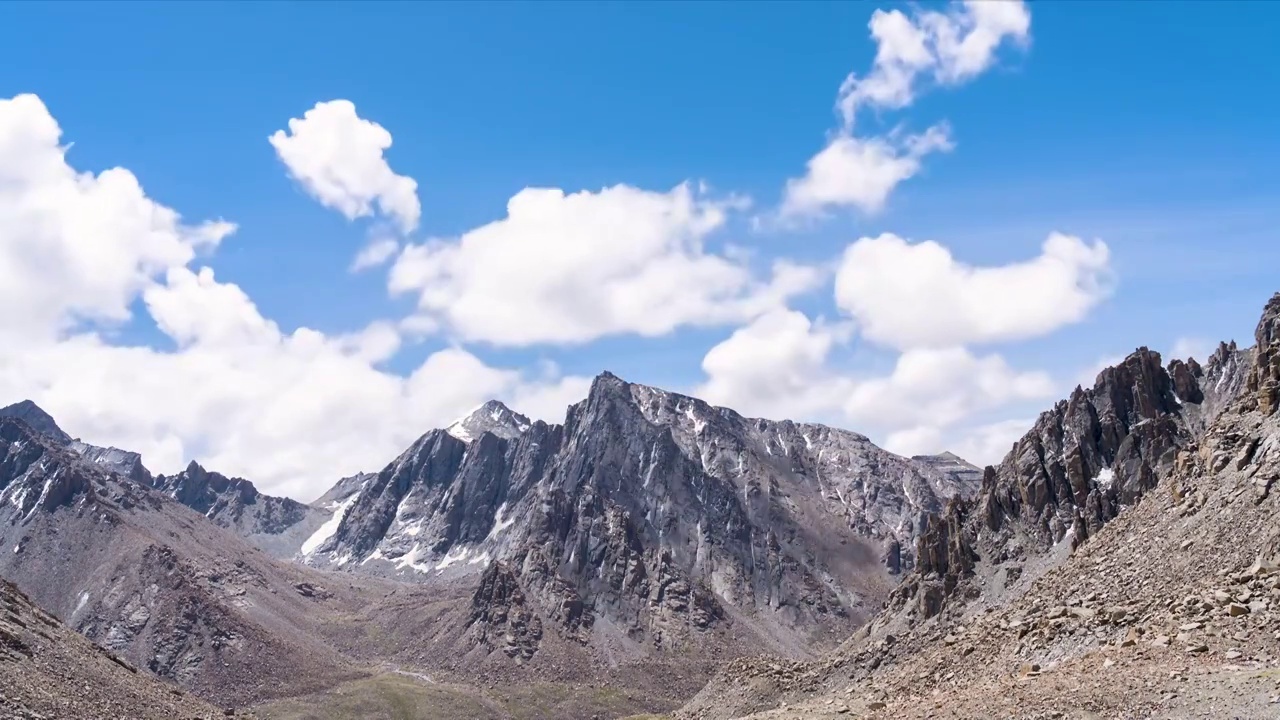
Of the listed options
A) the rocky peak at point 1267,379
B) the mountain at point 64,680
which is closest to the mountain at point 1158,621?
the rocky peak at point 1267,379

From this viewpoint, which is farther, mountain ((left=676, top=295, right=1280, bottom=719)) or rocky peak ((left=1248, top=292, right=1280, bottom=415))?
rocky peak ((left=1248, top=292, right=1280, bottom=415))

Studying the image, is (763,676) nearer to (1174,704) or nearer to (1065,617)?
(1065,617)

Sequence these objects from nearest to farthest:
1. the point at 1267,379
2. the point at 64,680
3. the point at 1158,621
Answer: the point at 1158,621 → the point at 1267,379 → the point at 64,680

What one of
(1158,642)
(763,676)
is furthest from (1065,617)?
(763,676)

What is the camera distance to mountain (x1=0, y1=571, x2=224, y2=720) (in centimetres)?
Answer: 10124

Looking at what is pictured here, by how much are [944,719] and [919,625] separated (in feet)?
444

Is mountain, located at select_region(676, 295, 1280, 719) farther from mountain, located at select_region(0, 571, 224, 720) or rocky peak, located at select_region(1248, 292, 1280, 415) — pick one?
mountain, located at select_region(0, 571, 224, 720)

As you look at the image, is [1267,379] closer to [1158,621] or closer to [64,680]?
[1158,621]

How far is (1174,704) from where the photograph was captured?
1887 inches

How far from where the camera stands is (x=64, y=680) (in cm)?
11231

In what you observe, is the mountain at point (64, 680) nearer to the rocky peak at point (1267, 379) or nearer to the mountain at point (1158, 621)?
the mountain at point (1158, 621)

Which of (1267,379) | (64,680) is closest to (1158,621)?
(1267,379)

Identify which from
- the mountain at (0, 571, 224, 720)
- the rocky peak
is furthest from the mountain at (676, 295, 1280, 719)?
the mountain at (0, 571, 224, 720)

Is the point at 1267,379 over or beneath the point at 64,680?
over
